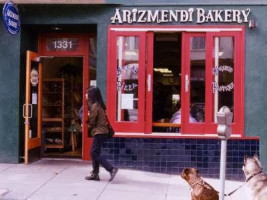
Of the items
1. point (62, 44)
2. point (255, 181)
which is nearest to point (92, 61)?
point (62, 44)

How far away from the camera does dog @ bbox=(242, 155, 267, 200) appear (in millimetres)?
6450

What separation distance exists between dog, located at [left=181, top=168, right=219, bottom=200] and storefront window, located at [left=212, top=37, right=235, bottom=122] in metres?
3.70

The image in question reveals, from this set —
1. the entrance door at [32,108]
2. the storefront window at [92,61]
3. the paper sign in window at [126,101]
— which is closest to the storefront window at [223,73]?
the paper sign in window at [126,101]

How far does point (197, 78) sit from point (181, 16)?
137cm

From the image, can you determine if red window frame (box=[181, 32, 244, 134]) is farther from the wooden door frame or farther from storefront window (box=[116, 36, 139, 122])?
the wooden door frame

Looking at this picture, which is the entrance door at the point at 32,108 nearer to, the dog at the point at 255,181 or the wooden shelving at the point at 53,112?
the wooden shelving at the point at 53,112

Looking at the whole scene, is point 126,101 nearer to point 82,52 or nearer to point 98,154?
point 98,154

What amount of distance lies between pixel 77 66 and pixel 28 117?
2.13 meters

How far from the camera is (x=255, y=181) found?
6.60 metres

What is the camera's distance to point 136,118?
10.8 metres

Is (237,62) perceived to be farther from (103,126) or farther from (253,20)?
(103,126)

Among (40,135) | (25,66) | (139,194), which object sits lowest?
(139,194)

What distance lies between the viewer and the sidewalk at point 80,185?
28.2ft

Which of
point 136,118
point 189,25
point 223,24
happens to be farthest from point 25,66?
point 223,24
